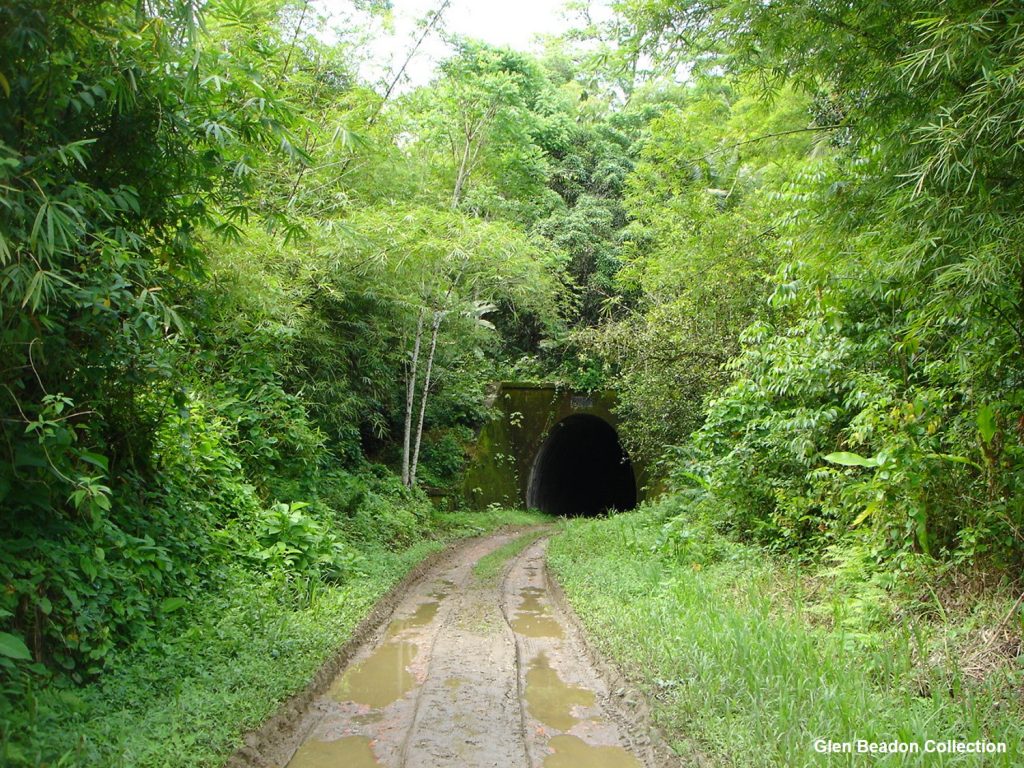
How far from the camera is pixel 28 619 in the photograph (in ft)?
12.6

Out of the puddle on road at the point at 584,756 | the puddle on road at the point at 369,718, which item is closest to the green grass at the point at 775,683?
the puddle on road at the point at 584,756

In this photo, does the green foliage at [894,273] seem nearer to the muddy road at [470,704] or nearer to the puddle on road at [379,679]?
the muddy road at [470,704]

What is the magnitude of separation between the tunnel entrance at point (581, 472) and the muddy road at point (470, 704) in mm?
12879

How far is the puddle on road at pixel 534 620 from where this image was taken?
684 centimetres

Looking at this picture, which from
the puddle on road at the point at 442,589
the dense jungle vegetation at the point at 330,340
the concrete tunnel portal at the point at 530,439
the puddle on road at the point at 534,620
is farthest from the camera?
the concrete tunnel portal at the point at 530,439

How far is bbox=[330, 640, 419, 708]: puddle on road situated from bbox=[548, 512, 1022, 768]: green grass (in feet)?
5.28

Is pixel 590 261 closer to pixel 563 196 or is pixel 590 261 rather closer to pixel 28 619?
pixel 563 196

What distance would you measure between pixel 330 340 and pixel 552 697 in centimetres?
723

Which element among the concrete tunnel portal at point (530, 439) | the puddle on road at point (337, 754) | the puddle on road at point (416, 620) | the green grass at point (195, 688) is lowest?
the puddle on road at point (416, 620)

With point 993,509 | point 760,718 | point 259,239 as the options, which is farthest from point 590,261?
point 760,718

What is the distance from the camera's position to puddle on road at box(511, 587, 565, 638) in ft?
22.5

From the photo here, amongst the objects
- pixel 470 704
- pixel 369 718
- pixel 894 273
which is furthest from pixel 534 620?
pixel 894 273

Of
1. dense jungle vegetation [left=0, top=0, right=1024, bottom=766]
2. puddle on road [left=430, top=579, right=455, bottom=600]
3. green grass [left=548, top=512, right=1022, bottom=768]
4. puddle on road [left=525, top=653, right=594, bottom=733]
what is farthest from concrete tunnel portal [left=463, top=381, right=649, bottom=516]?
puddle on road [left=525, top=653, right=594, bottom=733]

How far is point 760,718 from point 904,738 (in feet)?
2.30
